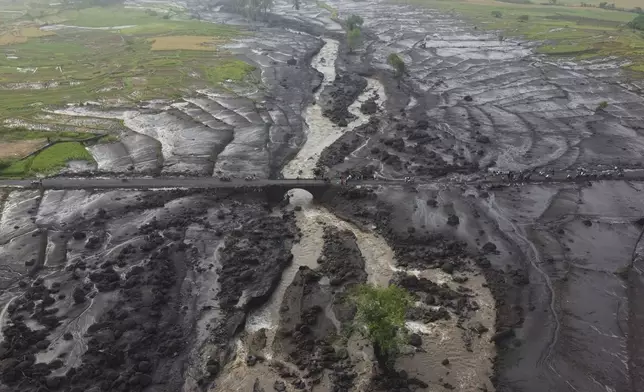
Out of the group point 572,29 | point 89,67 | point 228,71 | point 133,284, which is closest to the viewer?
point 133,284

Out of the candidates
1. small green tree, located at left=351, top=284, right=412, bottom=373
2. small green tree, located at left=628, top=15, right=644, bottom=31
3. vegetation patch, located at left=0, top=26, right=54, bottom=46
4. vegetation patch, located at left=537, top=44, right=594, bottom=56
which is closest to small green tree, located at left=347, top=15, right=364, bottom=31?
vegetation patch, located at left=537, top=44, right=594, bottom=56

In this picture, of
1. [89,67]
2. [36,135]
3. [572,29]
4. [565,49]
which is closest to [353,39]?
[565,49]

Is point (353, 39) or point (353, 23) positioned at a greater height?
point (353, 39)

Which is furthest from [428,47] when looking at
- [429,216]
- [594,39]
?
[429,216]

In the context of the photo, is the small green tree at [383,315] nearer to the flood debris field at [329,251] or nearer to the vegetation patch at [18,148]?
the flood debris field at [329,251]

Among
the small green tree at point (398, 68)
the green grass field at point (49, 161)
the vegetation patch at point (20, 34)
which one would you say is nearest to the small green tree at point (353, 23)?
the small green tree at point (398, 68)

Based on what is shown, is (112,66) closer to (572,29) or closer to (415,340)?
(415,340)
